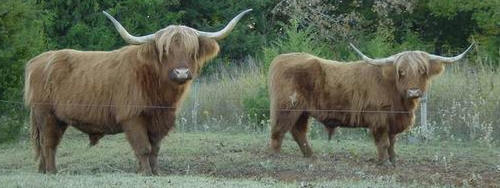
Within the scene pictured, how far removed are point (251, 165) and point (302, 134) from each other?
1557 millimetres

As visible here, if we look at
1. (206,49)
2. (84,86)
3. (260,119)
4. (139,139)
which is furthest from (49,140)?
(260,119)

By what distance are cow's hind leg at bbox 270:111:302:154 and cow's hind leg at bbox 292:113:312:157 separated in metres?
0.22

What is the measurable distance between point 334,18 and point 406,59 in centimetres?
1488

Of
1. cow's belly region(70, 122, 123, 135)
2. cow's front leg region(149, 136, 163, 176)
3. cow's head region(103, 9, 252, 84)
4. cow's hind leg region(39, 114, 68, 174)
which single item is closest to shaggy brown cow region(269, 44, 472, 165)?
cow's head region(103, 9, 252, 84)

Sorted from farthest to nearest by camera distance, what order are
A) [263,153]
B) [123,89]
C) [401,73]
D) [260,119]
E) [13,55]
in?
[260,119], [13,55], [263,153], [401,73], [123,89]

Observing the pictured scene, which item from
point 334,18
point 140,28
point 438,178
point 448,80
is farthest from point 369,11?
point 438,178

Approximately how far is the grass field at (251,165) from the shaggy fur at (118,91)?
438mm

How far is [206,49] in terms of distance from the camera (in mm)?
10297

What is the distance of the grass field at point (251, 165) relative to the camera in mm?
8875

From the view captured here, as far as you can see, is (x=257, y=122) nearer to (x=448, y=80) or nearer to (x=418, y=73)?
(x=448, y=80)

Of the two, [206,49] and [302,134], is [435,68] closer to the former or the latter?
[302,134]

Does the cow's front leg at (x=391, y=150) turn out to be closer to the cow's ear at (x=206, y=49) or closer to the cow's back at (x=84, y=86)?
the cow's ear at (x=206, y=49)

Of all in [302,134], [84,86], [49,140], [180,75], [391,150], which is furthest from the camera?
[302,134]

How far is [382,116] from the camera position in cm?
1162
